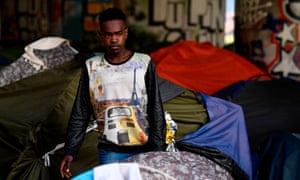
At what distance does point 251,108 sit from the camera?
18.9ft

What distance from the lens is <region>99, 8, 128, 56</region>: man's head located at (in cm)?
311

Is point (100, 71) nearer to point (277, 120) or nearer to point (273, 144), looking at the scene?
point (273, 144)

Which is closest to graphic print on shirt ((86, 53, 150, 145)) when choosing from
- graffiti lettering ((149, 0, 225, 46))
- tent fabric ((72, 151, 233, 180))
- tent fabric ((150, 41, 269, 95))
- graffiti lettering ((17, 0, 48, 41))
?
tent fabric ((72, 151, 233, 180))

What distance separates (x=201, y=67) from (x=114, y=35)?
150 inches

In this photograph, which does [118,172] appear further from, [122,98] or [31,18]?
[31,18]

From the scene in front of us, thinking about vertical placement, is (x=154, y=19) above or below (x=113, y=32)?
below

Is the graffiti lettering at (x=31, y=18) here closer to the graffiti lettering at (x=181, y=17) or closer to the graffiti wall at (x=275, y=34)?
the graffiti lettering at (x=181, y=17)

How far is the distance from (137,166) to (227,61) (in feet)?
15.6

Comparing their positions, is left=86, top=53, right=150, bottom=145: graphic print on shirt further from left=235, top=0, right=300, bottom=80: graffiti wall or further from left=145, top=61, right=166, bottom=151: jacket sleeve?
left=235, top=0, right=300, bottom=80: graffiti wall

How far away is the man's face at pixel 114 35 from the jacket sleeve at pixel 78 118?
242mm

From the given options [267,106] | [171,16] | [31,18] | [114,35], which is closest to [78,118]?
[114,35]

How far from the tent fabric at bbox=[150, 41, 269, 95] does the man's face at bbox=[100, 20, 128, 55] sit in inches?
124

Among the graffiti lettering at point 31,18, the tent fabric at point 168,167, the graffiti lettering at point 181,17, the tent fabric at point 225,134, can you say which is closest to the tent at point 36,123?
the tent fabric at point 225,134

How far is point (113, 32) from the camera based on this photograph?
10.2 feet
